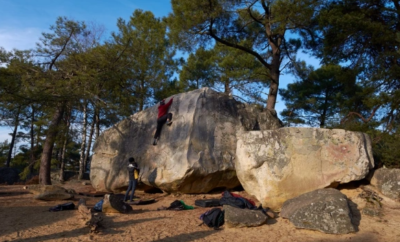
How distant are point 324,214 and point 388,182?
2.40 metres

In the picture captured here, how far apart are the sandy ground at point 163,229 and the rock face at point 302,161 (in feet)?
2.11

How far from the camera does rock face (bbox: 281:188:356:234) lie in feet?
19.4

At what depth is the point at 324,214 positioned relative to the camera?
6.02 metres

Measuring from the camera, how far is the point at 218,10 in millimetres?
11102

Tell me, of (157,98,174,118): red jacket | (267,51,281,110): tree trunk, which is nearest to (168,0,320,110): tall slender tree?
(267,51,281,110): tree trunk

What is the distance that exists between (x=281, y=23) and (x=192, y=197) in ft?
21.1

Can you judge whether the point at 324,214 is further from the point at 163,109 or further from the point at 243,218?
the point at 163,109

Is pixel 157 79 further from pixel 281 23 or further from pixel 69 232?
pixel 69 232

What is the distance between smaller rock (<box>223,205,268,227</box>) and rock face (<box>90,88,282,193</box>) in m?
2.77

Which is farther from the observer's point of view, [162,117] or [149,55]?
[149,55]

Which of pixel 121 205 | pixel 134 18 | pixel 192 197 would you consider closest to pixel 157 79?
pixel 134 18

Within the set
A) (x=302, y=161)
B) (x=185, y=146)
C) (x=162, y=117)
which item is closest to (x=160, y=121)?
(x=162, y=117)

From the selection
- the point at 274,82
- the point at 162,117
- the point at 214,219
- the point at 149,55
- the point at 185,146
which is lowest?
the point at 214,219

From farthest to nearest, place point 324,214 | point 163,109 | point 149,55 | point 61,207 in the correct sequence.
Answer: point 149,55 → point 163,109 → point 61,207 → point 324,214
